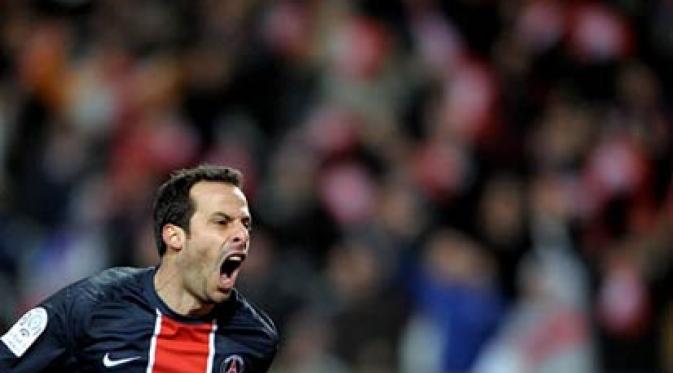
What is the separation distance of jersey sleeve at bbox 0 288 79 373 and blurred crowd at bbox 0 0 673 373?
15.4 feet

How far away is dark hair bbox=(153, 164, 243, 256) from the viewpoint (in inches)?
246

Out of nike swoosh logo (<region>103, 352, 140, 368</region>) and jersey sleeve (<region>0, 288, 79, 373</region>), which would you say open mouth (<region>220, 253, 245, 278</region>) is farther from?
jersey sleeve (<region>0, 288, 79, 373</region>)

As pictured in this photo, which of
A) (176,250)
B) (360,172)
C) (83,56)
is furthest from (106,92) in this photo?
(176,250)

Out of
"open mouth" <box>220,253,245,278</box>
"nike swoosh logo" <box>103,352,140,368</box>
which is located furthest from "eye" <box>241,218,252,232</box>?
"nike swoosh logo" <box>103,352,140,368</box>

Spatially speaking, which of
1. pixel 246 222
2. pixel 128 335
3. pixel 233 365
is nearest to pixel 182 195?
pixel 246 222

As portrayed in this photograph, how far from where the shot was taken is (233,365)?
6352 mm

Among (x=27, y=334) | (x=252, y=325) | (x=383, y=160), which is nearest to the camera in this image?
(x=27, y=334)

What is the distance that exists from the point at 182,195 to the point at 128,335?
19.4 inches

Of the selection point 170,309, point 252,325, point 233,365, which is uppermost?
point 170,309

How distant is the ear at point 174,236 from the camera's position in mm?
6262

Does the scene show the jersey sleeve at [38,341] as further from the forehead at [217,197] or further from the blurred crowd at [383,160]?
the blurred crowd at [383,160]

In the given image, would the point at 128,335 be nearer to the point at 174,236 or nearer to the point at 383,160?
the point at 174,236

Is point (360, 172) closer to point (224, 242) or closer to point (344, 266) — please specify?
point (344, 266)

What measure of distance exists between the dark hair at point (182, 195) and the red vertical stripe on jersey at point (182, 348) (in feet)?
0.93
